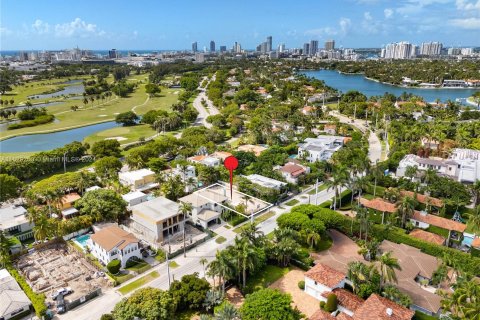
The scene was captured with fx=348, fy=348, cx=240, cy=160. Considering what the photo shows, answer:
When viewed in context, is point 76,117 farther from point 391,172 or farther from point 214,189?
point 391,172

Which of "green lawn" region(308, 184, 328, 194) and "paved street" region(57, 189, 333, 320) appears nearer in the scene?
"paved street" region(57, 189, 333, 320)

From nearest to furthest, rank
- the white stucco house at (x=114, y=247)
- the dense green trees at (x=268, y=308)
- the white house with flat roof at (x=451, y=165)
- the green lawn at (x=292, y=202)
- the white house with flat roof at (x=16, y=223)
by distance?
1. the dense green trees at (x=268, y=308)
2. the white stucco house at (x=114, y=247)
3. the white house with flat roof at (x=16, y=223)
4. the green lawn at (x=292, y=202)
5. the white house with flat roof at (x=451, y=165)

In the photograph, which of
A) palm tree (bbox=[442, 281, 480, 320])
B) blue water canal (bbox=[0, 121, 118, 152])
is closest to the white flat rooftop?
palm tree (bbox=[442, 281, 480, 320])

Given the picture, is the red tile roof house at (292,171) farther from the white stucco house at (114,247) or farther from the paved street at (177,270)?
the white stucco house at (114,247)

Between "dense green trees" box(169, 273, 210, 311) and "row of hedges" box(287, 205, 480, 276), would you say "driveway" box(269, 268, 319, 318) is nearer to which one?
"dense green trees" box(169, 273, 210, 311)

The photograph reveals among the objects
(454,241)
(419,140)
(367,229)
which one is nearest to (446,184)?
(454,241)

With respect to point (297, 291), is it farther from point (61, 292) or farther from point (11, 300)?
point (11, 300)

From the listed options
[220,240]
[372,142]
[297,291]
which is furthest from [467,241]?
[372,142]

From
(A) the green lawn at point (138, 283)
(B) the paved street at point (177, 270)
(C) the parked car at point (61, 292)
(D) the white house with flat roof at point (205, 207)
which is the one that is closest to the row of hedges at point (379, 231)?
(B) the paved street at point (177, 270)
